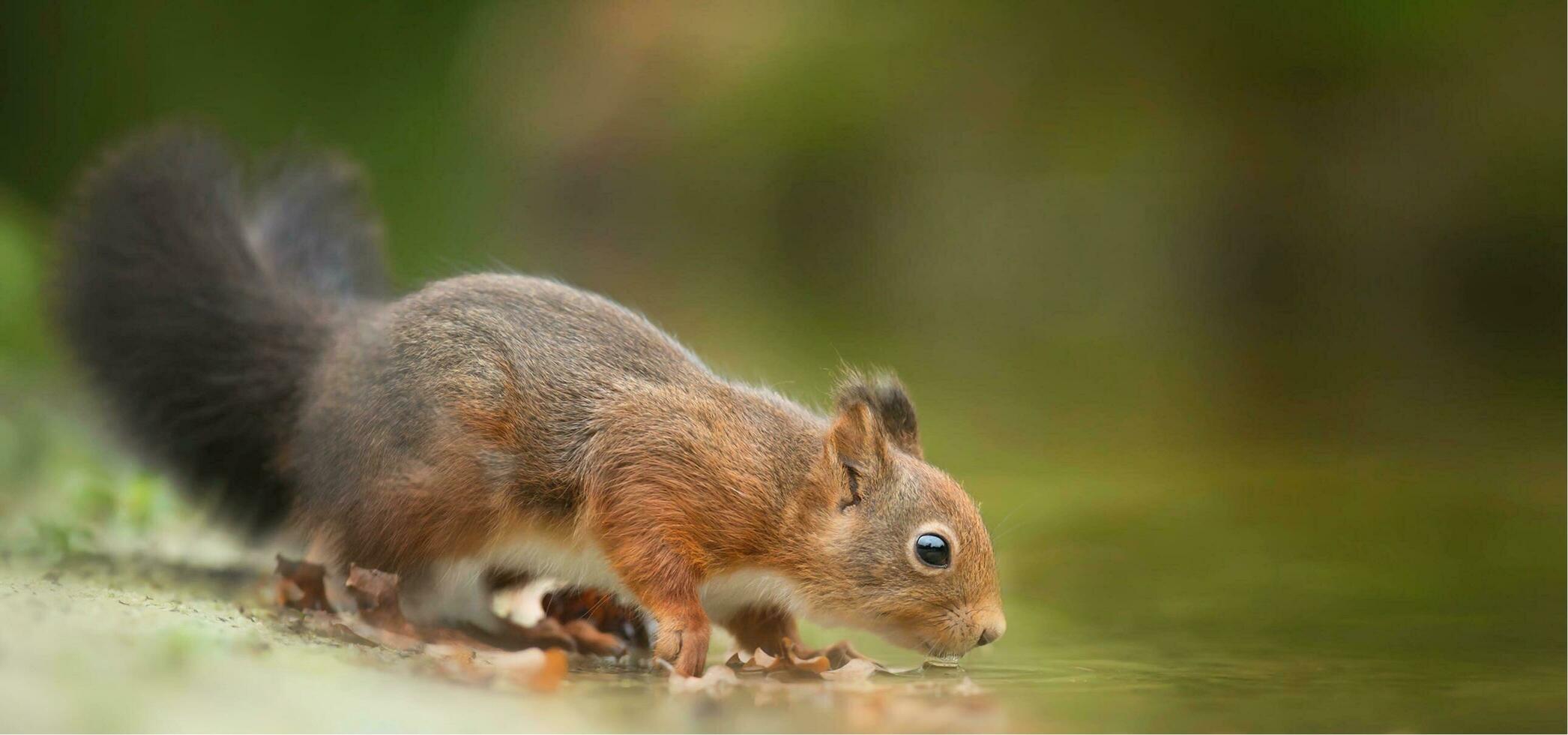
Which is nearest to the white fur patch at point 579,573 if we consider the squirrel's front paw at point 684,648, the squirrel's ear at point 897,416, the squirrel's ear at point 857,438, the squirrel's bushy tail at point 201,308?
the squirrel's front paw at point 684,648

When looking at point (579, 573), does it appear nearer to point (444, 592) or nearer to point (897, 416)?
point (444, 592)

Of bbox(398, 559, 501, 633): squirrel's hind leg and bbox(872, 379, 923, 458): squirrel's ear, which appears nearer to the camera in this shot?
bbox(398, 559, 501, 633): squirrel's hind leg

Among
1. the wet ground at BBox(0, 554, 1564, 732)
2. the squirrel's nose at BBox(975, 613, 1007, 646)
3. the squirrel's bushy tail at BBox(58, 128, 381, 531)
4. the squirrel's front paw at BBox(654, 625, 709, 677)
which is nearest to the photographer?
the wet ground at BBox(0, 554, 1564, 732)

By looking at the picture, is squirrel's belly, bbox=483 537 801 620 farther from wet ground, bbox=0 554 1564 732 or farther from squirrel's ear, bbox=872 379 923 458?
squirrel's ear, bbox=872 379 923 458

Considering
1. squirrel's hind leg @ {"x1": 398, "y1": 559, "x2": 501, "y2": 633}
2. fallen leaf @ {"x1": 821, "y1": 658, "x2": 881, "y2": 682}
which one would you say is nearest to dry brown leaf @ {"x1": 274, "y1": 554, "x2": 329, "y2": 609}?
squirrel's hind leg @ {"x1": 398, "y1": 559, "x2": 501, "y2": 633}

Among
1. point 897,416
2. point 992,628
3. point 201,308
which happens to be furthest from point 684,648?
point 201,308

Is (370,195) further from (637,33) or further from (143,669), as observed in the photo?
(637,33)

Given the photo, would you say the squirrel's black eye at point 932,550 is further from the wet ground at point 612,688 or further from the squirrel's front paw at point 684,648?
the squirrel's front paw at point 684,648

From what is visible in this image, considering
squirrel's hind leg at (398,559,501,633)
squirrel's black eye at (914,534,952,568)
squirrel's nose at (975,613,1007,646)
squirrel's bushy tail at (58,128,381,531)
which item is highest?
squirrel's bushy tail at (58,128,381,531)
